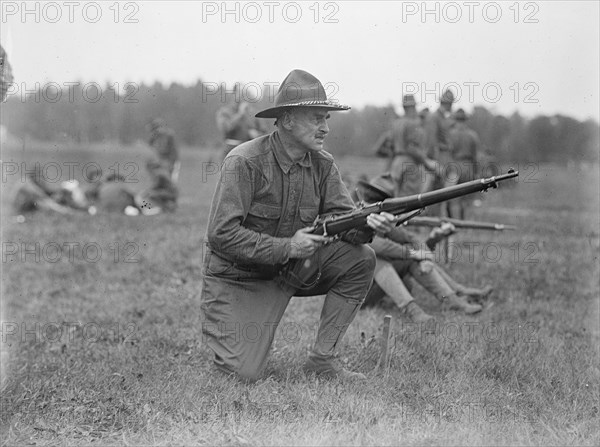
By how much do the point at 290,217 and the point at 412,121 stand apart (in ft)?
21.2

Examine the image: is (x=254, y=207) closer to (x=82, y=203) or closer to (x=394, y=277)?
(x=394, y=277)

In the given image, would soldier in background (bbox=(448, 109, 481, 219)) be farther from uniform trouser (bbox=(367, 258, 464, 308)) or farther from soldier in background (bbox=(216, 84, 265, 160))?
uniform trouser (bbox=(367, 258, 464, 308))

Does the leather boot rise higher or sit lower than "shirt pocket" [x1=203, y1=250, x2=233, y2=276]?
lower

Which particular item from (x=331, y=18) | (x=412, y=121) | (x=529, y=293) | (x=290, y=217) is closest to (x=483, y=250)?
(x=412, y=121)

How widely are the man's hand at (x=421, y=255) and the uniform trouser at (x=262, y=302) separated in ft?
6.84

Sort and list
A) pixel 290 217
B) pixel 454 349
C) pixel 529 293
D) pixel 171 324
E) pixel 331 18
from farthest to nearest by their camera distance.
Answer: pixel 529 293
pixel 171 324
pixel 331 18
pixel 454 349
pixel 290 217

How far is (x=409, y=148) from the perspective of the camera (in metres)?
11.8

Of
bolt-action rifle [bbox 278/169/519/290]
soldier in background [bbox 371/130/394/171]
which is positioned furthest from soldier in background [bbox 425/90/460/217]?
bolt-action rifle [bbox 278/169/519/290]

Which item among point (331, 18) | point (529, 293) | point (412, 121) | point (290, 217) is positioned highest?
point (331, 18)

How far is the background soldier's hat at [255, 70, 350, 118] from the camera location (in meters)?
5.52

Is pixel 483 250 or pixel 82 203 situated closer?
pixel 483 250

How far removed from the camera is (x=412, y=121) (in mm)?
11914

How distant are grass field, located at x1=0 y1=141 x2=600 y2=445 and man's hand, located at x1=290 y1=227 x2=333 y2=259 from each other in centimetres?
86

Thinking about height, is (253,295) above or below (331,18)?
below
